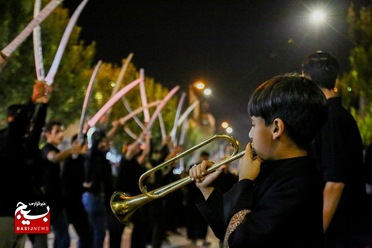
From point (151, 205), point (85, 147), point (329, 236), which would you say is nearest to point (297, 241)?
point (329, 236)

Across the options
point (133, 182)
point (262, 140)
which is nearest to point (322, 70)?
point (262, 140)

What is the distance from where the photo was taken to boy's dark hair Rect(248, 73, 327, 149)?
2.48 meters

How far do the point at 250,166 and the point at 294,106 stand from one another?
11.3 inches

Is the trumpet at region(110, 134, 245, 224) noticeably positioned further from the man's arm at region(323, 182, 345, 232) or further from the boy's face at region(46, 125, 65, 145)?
the boy's face at region(46, 125, 65, 145)

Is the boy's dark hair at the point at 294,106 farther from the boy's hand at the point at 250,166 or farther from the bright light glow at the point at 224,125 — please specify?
the bright light glow at the point at 224,125

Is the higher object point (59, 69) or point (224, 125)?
point (224, 125)

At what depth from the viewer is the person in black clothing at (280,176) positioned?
2.39 metres

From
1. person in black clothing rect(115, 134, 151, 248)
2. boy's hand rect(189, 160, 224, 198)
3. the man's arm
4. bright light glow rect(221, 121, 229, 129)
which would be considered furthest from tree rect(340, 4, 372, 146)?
bright light glow rect(221, 121, 229, 129)

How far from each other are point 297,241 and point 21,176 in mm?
4535

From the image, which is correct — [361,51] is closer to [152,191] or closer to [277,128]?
[152,191]

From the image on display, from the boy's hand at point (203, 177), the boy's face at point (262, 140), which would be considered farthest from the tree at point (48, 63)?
the boy's face at point (262, 140)

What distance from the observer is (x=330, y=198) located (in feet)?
12.1

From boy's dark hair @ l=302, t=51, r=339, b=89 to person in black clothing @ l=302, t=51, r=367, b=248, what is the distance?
121 mm

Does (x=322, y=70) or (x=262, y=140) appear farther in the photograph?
(x=322, y=70)
